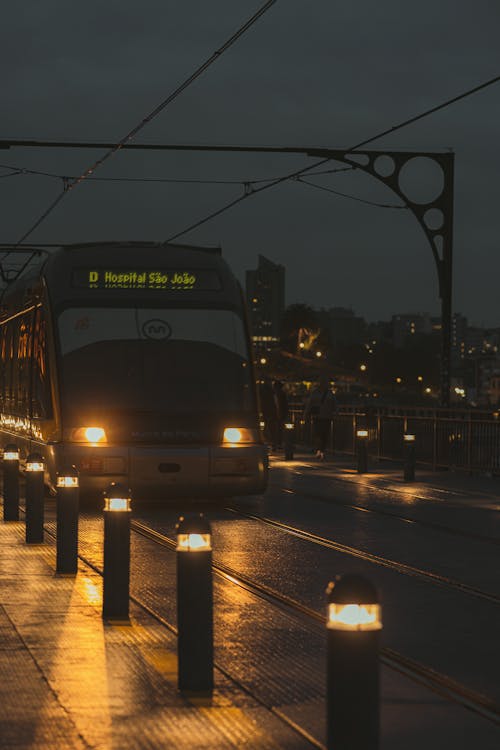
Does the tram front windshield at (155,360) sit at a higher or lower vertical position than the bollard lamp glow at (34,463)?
higher

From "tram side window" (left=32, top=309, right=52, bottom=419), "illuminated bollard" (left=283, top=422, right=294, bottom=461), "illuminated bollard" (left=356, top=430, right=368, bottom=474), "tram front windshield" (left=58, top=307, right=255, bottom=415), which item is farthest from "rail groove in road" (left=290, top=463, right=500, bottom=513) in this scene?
"tram side window" (left=32, top=309, right=52, bottom=419)

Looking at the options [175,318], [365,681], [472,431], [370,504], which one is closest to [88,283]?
[175,318]

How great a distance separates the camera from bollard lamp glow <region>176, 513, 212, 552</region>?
7691mm

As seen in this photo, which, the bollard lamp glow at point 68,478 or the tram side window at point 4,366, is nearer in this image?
the bollard lamp glow at point 68,478

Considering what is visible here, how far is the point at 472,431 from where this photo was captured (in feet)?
92.3

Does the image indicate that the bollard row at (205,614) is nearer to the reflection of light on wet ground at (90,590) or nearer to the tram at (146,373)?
the reflection of light on wet ground at (90,590)

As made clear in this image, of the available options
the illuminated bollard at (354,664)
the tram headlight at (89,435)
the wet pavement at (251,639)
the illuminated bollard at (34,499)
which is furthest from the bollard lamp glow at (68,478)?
the illuminated bollard at (354,664)

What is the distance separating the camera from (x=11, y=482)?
17531mm

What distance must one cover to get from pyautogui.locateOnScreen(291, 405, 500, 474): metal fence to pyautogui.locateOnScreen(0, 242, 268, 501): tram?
860 cm

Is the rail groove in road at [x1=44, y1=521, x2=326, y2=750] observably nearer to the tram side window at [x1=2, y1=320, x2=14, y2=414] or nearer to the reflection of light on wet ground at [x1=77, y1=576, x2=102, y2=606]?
the reflection of light on wet ground at [x1=77, y1=576, x2=102, y2=606]

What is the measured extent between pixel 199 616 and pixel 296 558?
6306mm

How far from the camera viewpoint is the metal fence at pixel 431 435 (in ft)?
90.7

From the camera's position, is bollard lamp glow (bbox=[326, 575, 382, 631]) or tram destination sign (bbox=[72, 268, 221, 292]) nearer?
bollard lamp glow (bbox=[326, 575, 382, 631])

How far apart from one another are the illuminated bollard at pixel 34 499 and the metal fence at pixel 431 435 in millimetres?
13626
